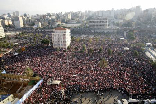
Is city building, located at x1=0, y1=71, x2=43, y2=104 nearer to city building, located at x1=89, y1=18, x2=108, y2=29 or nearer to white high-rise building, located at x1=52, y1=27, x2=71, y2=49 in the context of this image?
white high-rise building, located at x1=52, y1=27, x2=71, y2=49

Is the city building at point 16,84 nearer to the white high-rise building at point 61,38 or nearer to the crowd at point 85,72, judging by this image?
the crowd at point 85,72

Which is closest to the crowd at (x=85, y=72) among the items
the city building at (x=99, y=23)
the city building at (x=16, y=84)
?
the city building at (x=16, y=84)

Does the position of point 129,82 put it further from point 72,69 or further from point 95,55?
point 95,55

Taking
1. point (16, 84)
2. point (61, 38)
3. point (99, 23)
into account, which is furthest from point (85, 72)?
point (99, 23)

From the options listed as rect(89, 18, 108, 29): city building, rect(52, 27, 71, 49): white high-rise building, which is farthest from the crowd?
rect(89, 18, 108, 29): city building

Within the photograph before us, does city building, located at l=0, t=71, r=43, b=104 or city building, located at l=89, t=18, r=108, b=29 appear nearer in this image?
city building, located at l=0, t=71, r=43, b=104

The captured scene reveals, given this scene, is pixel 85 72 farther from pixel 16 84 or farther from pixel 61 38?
pixel 61 38

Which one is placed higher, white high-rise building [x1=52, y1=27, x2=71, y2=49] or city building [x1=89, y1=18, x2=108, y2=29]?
city building [x1=89, y1=18, x2=108, y2=29]

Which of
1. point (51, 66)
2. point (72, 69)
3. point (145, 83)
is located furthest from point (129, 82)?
point (51, 66)

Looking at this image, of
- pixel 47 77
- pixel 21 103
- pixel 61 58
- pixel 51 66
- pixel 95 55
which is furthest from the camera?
pixel 95 55
